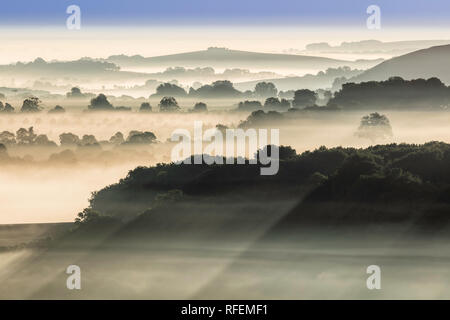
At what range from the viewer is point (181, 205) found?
114062 millimetres

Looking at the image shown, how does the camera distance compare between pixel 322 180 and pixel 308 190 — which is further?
pixel 308 190

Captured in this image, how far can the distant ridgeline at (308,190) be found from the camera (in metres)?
92.6

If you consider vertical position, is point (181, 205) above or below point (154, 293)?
above

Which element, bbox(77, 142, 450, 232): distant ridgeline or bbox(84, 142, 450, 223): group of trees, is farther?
bbox(84, 142, 450, 223): group of trees

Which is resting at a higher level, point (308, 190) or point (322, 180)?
point (322, 180)

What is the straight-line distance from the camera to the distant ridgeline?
92625 millimetres

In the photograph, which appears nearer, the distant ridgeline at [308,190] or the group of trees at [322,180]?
the distant ridgeline at [308,190]

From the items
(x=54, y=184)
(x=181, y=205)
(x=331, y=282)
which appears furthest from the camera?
(x=54, y=184)

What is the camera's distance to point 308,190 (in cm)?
11000
